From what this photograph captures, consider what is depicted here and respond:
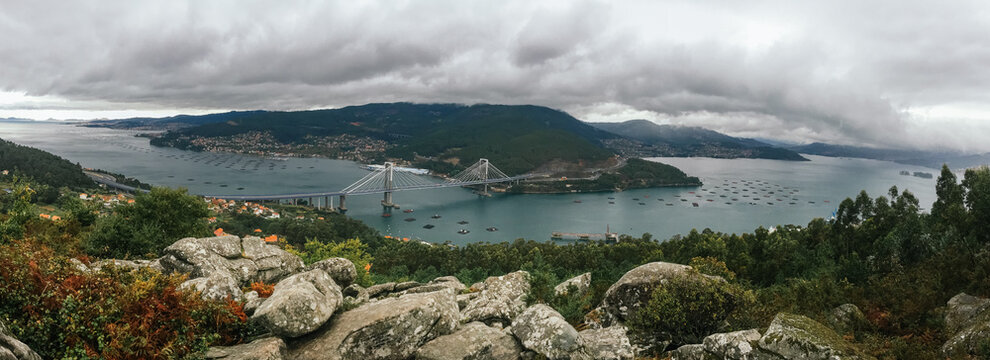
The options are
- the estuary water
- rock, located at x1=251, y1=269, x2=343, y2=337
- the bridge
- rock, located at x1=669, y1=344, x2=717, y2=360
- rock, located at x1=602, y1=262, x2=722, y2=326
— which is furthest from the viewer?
the bridge

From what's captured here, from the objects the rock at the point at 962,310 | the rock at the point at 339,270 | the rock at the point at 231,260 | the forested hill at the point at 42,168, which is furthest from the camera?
the forested hill at the point at 42,168

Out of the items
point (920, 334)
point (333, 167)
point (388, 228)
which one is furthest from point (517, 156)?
point (920, 334)

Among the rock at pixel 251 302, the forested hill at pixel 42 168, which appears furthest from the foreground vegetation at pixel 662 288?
the forested hill at pixel 42 168

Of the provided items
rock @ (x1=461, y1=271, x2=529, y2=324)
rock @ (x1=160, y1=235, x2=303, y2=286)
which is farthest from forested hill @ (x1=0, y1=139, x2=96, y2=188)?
rock @ (x1=461, y1=271, x2=529, y2=324)

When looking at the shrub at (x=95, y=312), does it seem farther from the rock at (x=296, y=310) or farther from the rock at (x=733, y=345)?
the rock at (x=733, y=345)

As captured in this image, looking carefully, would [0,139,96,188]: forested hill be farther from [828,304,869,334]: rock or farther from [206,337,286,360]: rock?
[828,304,869,334]: rock

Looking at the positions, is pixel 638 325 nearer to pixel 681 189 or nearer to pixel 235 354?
pixel 235 354
